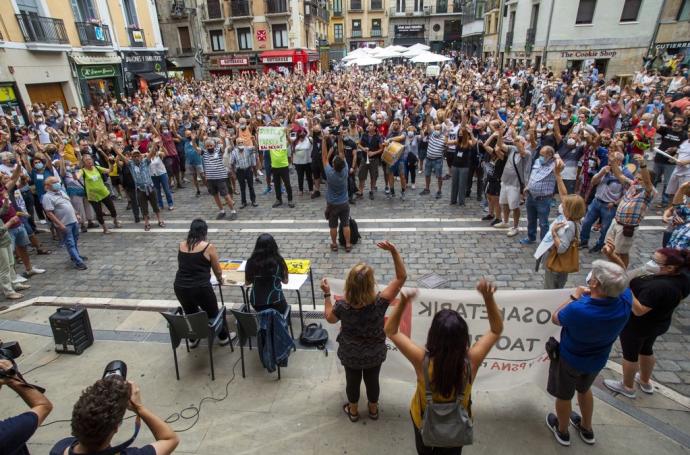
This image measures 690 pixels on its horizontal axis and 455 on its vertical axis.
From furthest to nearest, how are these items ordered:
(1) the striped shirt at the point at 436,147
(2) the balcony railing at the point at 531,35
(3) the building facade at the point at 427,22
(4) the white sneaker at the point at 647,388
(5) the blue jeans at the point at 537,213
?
(3) the building facade at the point at 427,22
(2) the balcony railing at the point at 531,35
(1) the striped shirt at the point at 436,147
(5) the blue jeans at the point at 537,213
(4) the white sneaker at the point at 647,388

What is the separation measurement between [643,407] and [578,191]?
5998 millimetres

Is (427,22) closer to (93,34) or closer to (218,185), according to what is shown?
(93,34)

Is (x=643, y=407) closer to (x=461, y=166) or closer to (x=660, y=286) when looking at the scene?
(x=660, y=286)

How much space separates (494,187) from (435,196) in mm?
2142

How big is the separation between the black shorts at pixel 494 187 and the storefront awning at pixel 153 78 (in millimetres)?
25670

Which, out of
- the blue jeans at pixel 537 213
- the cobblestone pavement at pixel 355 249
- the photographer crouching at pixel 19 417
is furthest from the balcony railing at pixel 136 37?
the photographer crouching at pixel 19 417

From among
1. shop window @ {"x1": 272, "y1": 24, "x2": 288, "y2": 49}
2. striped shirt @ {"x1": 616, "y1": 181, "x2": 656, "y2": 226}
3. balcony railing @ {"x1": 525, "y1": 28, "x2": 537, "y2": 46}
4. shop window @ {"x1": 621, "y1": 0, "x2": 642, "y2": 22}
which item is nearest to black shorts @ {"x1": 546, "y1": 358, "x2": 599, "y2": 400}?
striped shirt @ {"x1": 616, "y1": 181, "x2": 656, "y2": 226}

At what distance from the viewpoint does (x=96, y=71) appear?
2219cm

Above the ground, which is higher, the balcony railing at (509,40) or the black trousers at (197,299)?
the balcony railing at (509,40)

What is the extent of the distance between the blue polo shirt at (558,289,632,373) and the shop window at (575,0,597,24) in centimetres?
3178

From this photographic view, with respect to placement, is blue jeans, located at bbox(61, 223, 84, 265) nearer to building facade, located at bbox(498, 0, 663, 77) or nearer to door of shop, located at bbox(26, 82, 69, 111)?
door of shop, located at bbox(26, 82, 69, 111)

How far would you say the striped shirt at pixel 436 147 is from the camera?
9664 mm

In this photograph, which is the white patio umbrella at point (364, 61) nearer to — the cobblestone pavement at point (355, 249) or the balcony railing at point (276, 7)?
the cobblestone pavement at point (355, 249)

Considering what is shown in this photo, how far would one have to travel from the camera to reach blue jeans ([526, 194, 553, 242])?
704 cm
